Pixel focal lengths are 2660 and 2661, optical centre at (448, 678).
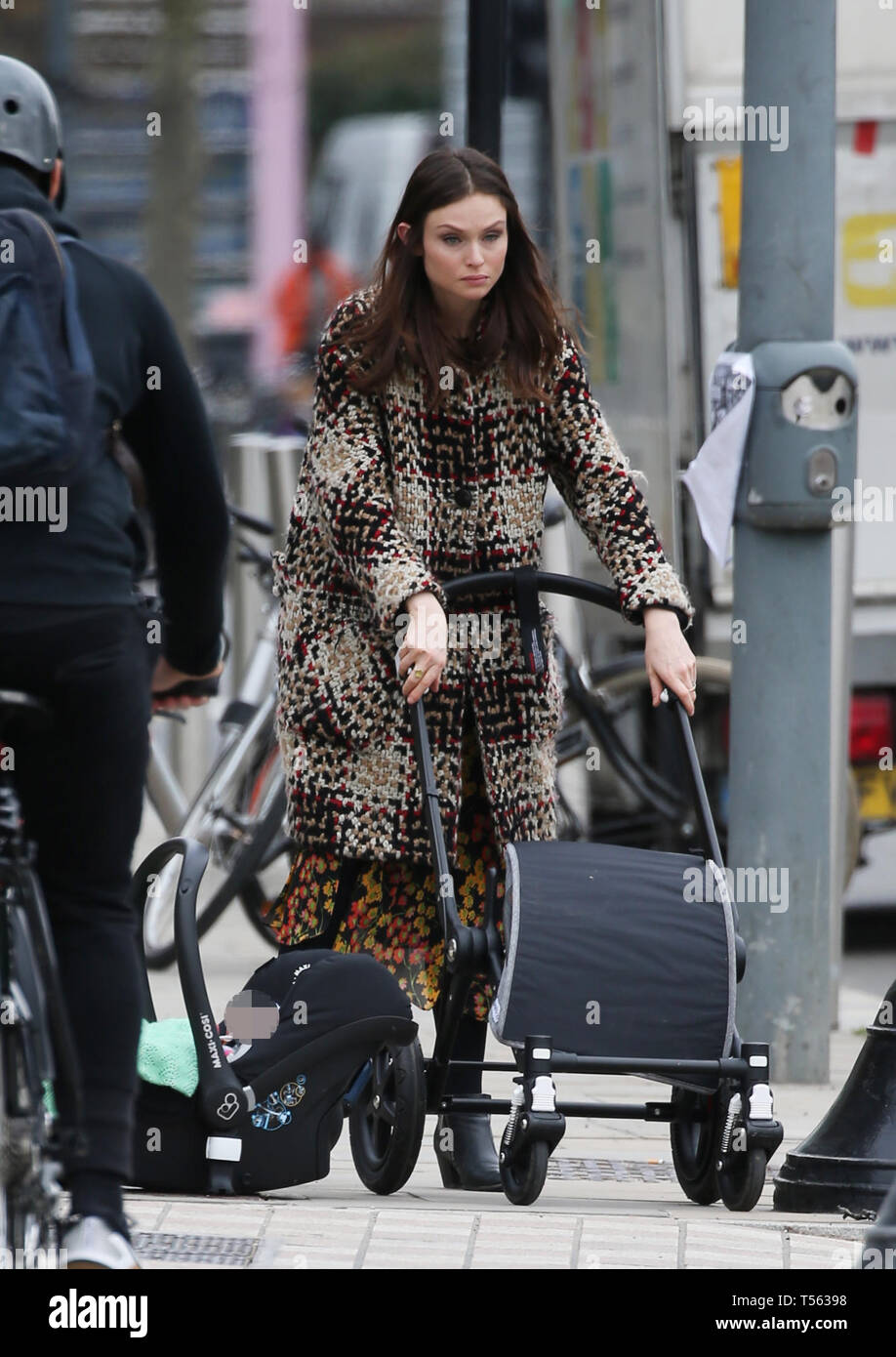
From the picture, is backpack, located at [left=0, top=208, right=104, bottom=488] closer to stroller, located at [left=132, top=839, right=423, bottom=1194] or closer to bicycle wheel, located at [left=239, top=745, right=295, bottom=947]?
stroller, located at [left=132, top=839, right=423, bottom=1194]

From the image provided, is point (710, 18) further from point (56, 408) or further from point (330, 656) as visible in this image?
point (56, 408)

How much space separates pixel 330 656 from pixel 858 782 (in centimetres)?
398

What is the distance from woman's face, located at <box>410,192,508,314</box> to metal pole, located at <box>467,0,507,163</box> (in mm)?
1596

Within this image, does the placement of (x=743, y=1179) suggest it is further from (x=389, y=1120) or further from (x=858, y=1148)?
(x=389, y=1120)

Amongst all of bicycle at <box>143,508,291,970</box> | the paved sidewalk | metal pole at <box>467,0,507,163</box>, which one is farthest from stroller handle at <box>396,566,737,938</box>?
bicycle at <box>143,508,291,970</box>

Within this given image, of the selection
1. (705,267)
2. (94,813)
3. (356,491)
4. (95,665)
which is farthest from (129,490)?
(705,267)

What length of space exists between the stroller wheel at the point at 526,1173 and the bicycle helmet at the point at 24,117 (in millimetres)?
1856

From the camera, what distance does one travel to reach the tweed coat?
479cm

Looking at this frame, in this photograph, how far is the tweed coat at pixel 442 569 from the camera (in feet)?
15.7

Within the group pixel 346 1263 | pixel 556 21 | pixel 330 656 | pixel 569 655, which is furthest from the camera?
pixel 556 21

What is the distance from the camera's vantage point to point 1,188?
135 inches

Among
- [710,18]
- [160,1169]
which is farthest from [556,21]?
[160,1169]

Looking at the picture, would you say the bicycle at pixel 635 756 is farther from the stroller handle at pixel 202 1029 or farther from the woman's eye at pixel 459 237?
the stroller handle at pixel 202 1029

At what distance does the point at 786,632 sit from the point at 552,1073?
6.08ft
